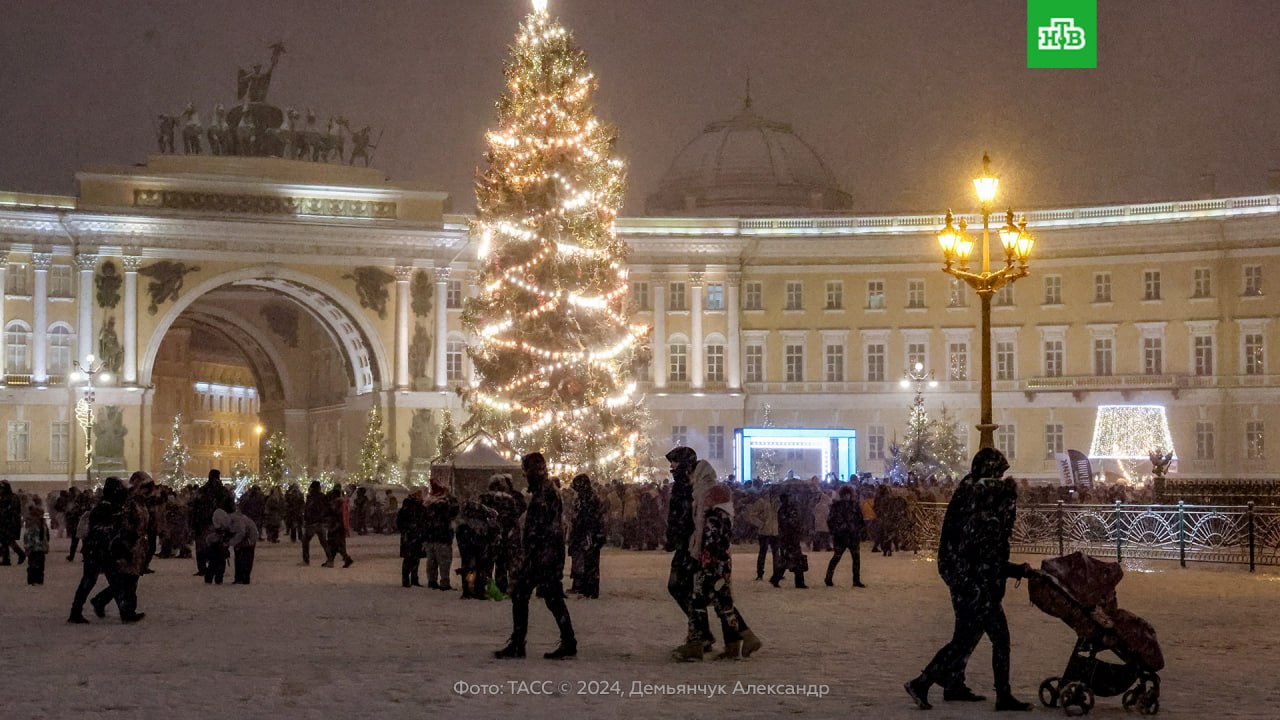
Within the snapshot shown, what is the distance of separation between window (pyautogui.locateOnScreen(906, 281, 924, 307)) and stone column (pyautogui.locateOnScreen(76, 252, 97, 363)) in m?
27.8

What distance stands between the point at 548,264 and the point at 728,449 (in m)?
26.0

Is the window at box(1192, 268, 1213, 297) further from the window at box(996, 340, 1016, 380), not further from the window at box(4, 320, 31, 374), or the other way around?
the window at box(4, 320, 31, 374)

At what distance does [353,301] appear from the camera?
63875 mm

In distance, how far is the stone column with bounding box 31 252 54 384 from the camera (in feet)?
198

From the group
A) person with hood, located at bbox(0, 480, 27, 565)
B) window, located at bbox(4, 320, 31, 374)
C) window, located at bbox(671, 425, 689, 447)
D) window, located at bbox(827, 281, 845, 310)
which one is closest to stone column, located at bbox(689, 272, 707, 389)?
window, located at bbox(671, 425, 689, 447)

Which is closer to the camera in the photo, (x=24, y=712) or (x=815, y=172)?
(x=24, y=712)

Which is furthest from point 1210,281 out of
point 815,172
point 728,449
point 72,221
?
point 72,221

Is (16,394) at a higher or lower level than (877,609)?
higher

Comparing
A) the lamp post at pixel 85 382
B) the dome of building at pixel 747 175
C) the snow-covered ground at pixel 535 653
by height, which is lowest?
the snow-covered ground at pixel 535 653

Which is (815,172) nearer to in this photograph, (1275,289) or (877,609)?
(1275,289)

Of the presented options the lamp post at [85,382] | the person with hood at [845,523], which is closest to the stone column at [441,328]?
the lamp post at [85,382]

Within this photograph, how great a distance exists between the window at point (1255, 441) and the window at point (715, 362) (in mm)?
18021

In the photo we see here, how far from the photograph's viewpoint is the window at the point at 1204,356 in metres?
63.0

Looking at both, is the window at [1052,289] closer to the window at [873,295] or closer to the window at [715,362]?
the window at [873,295]
